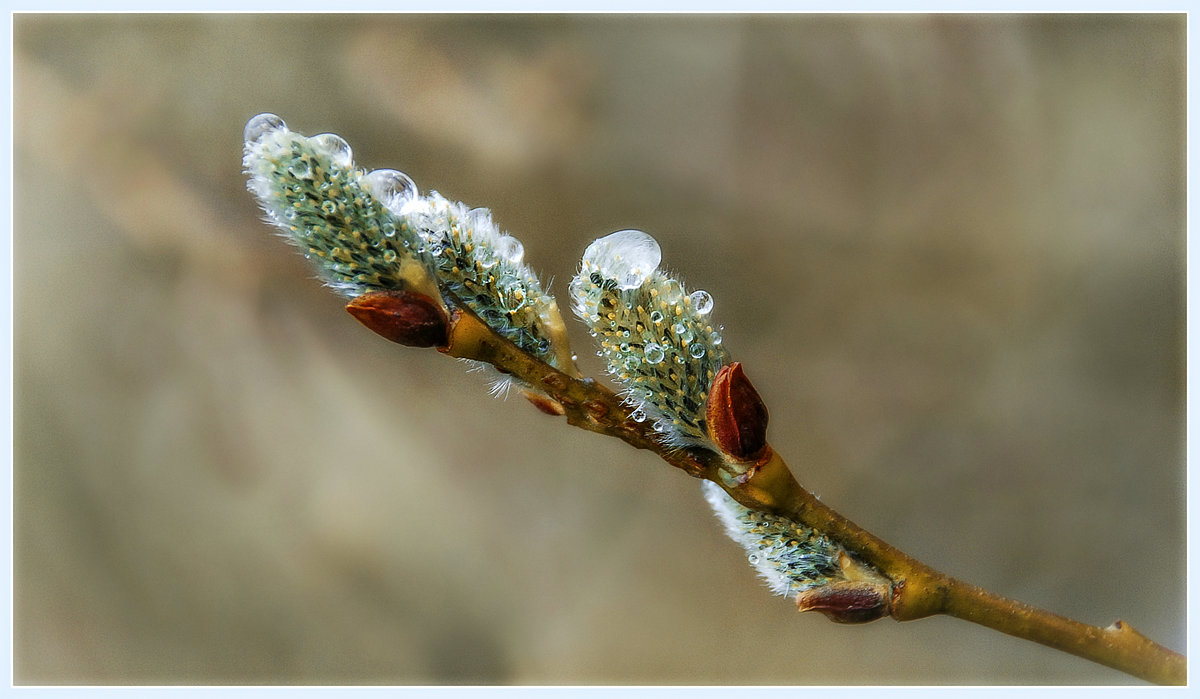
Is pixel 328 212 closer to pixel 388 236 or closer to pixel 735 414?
pixel 388 236

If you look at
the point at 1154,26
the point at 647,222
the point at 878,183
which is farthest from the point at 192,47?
the point at 1154,26

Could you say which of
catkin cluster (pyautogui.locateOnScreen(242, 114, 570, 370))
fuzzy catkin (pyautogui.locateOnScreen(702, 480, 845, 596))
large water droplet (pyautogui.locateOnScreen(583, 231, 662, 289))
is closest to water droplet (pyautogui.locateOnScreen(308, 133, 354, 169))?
catkin cluster (pyautogui.locateOnScreen(242, 114, 570, 370))

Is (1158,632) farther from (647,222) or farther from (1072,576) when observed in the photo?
(647,222)

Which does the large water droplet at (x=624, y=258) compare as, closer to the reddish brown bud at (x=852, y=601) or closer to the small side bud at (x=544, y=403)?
the small side bud at (x=544, y=403)

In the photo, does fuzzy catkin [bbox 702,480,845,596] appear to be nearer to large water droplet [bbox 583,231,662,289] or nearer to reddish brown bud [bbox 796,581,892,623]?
reddish brown bud [bbox 796,581,892,623]

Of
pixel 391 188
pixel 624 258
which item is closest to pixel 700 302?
pixel 624 258
